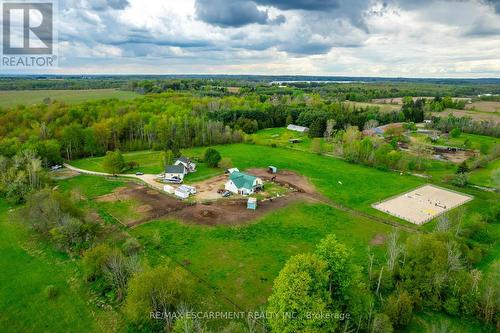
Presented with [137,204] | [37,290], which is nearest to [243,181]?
[137,204]

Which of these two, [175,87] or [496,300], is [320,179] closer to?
[496,300]

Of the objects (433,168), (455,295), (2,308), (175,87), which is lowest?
(2,308)

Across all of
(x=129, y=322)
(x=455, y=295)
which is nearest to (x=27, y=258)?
(x=129, y=322)

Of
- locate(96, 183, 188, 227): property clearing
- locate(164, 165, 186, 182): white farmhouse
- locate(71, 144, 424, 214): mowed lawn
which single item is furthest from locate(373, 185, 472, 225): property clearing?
locate(164, 165, 186, 182): white farmhouse

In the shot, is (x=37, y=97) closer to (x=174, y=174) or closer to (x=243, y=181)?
(x=174, y=174)

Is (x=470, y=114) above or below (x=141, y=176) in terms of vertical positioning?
above
